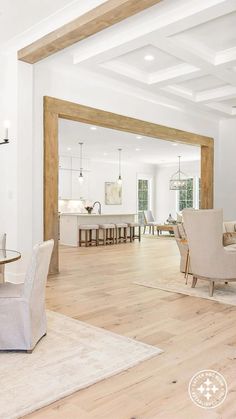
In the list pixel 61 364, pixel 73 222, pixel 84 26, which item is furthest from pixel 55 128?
pixel 73 222

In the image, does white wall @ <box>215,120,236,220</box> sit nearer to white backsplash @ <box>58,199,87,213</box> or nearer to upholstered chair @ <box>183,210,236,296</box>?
upholstered chair @ <box>183,210,236,296</box>

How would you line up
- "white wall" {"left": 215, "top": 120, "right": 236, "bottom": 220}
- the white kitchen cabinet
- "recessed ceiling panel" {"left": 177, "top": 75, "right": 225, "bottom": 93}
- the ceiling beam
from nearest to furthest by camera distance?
the ceiling beam
"recessed ceiling panel" {"left": 177, "top": 75, "right": 225, "bottom": 93}
"white wall" {"left": 215, "top": 120, "right": 236, "bottom": 220}
the white kitchen cabinet

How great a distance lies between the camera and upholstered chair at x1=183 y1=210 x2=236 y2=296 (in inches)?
169

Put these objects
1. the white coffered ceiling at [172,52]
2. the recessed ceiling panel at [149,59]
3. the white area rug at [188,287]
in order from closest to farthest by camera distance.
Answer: the white coffered ceiling at [172,52] → the white area rug at [188,287] → the recessed ceiling panel at [149,59]

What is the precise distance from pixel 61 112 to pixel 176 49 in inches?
72.4

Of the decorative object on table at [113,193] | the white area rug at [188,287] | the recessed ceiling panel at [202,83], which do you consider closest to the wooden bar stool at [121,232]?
the decorative object on table at [113,193]

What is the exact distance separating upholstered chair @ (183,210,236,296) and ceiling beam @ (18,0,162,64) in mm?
2215

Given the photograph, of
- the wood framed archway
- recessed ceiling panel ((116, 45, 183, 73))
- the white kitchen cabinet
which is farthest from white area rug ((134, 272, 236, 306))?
the white kitchen cabinet

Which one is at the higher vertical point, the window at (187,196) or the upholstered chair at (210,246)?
the window at (187,196)

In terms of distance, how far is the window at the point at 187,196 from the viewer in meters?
14.9

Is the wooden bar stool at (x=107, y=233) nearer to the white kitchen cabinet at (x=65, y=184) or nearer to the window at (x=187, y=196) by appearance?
the white kitchen cabinet at (x=65, y=184)

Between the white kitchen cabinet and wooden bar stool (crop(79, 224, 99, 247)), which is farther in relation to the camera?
the white kitchen cabinet

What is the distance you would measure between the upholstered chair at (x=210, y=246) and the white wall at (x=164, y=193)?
10.8m

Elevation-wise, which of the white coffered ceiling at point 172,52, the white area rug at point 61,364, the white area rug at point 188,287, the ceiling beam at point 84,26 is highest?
the white coffered ceiling at point 172,52
